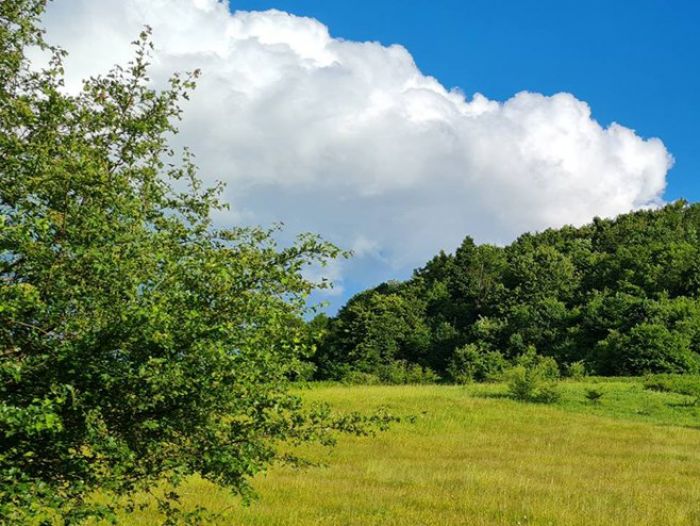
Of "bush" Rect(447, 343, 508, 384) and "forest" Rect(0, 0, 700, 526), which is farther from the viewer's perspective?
"bush" Rect(447, 343, 508, 384)

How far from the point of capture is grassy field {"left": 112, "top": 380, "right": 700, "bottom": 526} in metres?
13.0

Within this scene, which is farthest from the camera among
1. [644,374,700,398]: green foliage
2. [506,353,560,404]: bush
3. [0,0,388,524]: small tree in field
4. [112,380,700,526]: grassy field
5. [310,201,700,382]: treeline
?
Result: [310,201,700,382]: treeline

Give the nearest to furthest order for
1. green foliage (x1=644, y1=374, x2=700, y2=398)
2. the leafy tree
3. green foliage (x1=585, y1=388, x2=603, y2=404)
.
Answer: green foliage (x1=585, y1=388, x2=603, y2=404), green foliage (x1=644, y1=374, x2=700, y2=398), the leafy tree

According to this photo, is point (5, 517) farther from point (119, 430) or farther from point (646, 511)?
point (646, 511)

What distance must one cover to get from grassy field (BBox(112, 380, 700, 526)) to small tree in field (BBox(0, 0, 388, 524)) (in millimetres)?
2367

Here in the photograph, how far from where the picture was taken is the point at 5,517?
17.9 ft

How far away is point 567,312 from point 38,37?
92.8m

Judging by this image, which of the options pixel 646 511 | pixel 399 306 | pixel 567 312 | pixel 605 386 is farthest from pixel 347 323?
pixel 646 511

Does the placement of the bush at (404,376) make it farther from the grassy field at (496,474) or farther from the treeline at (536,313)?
the grassy field at (496,474)

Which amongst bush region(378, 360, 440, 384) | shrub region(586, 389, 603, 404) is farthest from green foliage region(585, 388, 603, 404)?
bush region(378, 360, 440, 384)

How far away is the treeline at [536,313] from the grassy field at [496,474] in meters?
38.4

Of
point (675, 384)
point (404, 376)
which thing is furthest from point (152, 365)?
point (404, 376)

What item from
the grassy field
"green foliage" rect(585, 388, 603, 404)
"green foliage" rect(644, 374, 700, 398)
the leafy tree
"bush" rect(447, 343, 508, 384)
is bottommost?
the grassy field

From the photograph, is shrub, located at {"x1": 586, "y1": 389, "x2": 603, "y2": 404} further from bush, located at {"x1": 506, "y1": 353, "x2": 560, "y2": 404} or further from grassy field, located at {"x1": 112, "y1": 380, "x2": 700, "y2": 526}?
grassy field, located at {"x1": 112, "y1": 380, "x2": 700, "y2": 526}
